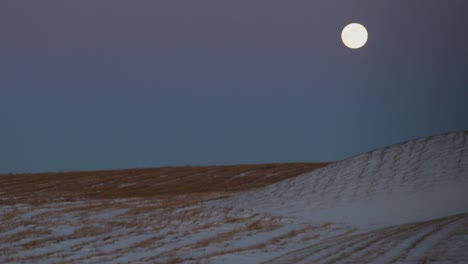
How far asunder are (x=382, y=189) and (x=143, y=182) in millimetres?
18187

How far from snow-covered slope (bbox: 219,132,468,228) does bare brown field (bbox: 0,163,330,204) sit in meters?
Answer: 4.81

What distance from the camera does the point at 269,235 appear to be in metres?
18.9

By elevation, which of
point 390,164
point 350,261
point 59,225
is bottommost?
point 350,261

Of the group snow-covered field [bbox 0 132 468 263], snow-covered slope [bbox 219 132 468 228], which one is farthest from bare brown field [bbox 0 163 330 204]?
snow-covered slope [bbox 219 132 468 228]

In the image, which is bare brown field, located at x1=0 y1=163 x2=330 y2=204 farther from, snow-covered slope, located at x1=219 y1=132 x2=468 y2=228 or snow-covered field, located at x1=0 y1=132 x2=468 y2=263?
snow-covered slope, located at x1=219 y1=132 x2=468 y2=228

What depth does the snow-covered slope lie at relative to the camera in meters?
23.3

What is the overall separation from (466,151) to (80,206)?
1819 cm

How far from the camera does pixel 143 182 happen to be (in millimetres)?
40250

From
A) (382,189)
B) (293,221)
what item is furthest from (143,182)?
(293,221)

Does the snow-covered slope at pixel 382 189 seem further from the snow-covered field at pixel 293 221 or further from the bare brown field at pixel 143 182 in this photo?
the bare brown field at pixel 143 182

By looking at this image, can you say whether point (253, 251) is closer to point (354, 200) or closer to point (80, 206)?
point (354, 200)

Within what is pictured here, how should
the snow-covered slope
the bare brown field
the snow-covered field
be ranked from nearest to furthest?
the snow-covered field < the snow-covered slope < the bare brown field

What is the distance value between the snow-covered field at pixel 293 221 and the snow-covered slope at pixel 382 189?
45 millimetres

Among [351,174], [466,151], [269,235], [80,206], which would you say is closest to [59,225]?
[80,206]
